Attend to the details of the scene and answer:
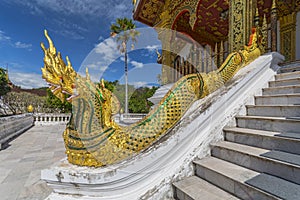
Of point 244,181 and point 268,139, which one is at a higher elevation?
point 268,139

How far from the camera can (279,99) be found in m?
2.07

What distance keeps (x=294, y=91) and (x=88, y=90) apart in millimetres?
2602

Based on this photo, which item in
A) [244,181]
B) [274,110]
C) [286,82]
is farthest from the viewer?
[286,82]

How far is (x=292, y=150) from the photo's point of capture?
138cm

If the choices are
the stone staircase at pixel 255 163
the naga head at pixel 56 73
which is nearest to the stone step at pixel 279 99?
the stone staircase at pixel 255 163

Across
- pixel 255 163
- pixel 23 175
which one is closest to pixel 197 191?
pixel 255 163

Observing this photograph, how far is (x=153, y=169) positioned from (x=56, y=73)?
1.24 metres

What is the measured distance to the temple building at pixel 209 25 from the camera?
381cm

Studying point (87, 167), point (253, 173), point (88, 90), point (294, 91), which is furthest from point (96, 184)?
point (294, 91)

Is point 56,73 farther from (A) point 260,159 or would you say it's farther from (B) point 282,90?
A: (B) point 282,90

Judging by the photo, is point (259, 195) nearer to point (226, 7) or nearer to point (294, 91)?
point (294, 91)

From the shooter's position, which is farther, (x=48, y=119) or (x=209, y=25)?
(x=48, y=119)

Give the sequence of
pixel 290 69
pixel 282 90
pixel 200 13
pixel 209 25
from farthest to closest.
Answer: pixel 209 25, pixel 200 13, pixel 290 69, pixel 282 90

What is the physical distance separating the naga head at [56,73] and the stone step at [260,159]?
64.7 inches
